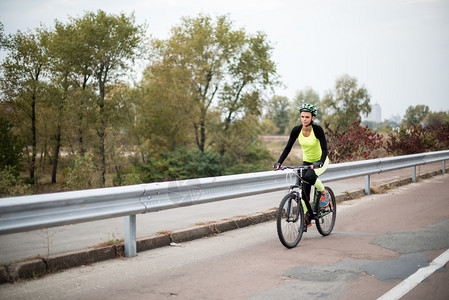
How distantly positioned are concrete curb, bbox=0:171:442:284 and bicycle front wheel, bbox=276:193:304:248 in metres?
1.42

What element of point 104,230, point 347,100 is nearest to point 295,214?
point 104,230

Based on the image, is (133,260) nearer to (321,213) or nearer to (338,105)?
(321,213)

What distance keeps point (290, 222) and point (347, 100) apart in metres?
84.2

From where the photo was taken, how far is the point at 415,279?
14.8ft

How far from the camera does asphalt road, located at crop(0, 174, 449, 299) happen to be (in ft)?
13.9

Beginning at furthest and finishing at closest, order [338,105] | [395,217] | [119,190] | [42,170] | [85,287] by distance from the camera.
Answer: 1. [338,105]
2. [42,170]
3. [395,217]
4. [119,190]
5. [85,287]

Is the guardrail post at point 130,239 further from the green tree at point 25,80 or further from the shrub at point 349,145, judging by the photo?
the green tree at point 25,80

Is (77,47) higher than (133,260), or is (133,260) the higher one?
(77,47)

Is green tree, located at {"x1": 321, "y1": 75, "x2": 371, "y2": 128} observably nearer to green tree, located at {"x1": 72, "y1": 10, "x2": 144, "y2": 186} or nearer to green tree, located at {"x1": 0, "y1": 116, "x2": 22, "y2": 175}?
green tree, located at {"x1": 72, "y1": 10, "x2": 144, "y2": 186}

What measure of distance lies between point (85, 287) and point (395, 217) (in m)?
5.86

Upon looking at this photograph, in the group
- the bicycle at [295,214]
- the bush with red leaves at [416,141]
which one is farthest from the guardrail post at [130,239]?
the bush with red leaves at [416,141]

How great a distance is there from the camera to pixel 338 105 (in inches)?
3396

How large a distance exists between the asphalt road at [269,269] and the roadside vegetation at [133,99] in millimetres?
38365

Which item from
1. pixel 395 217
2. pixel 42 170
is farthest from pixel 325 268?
pixel 42 170
